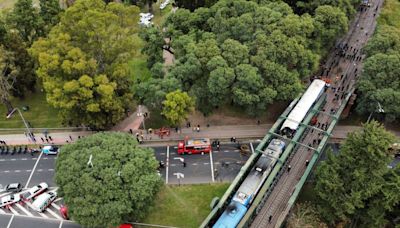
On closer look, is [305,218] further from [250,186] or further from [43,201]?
[43,201]

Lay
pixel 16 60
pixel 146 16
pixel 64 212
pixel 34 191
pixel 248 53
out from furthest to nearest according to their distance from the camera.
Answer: pixel 146 16 → pixel 16 60 → pixel 248 53 → pixel 34 191 → pixel 64 212

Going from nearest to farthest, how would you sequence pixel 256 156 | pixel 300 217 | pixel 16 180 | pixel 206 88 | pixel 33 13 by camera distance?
pixel 300 217 < pixel 256 156 < pixel 16 180 < pixel 206 88 < pixel 33 13

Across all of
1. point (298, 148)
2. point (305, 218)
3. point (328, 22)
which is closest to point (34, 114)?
point (298, 148)

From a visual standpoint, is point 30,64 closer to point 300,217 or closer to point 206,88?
point 206,88

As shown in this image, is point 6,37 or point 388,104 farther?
point 6,37

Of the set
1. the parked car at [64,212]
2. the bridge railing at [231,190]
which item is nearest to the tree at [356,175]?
the bridge railing at [231,190]

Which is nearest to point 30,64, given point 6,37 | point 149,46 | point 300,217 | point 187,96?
point 6,37

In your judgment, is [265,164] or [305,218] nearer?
[305,218]

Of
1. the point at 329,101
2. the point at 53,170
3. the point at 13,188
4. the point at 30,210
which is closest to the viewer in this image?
the point at 30,210
